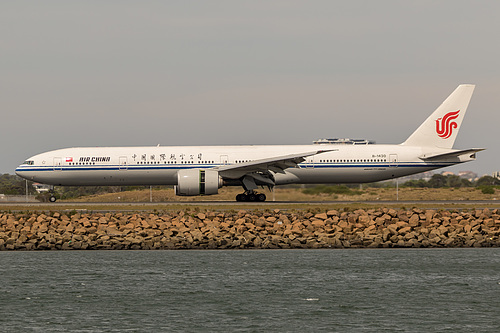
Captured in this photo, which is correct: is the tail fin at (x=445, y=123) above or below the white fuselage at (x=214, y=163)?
above

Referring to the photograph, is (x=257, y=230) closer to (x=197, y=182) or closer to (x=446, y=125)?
(x=197, y=182)

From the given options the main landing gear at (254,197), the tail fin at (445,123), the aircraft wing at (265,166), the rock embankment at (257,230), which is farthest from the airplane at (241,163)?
the rock embankment at (257,230)

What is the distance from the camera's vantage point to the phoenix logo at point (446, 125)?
49.8 m

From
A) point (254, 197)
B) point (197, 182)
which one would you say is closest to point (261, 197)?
point (254, 197)

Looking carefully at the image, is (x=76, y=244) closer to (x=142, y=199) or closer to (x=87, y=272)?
(x=87, y=272)

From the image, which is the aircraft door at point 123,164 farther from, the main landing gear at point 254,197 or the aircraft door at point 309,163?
the aircraft door at point 309,163

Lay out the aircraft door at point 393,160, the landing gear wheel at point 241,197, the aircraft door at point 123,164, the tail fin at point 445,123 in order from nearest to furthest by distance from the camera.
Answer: the landing gear wheel at point 241,197
the aircraft door at point 123,164
the aircraft door at point 393,160
the tail fin at point 445,123

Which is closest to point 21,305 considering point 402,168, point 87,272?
point 87,272

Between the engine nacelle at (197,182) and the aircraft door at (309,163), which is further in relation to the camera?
the aircraft door at (309,163)

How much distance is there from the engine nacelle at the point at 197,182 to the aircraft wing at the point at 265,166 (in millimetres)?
881

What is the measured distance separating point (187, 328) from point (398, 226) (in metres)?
17.9

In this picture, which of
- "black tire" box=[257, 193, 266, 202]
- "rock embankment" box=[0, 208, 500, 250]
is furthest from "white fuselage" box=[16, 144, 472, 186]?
"rock embankment" box=[0, 208, 500, 250]

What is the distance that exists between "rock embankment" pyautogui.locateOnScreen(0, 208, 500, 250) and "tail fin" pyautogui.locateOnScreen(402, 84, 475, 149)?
1303 centimetres

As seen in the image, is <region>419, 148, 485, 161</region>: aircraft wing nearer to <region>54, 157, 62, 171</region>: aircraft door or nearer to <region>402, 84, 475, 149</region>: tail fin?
<region>402, 84, 475, 149</region>: tail fin
